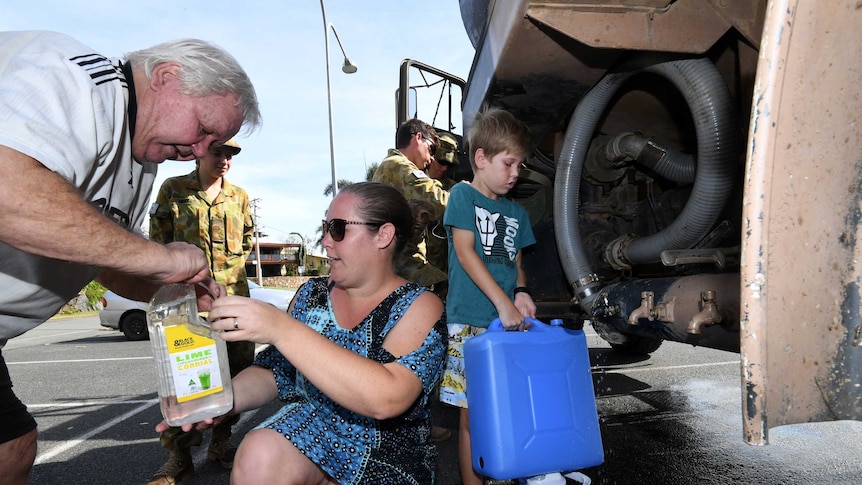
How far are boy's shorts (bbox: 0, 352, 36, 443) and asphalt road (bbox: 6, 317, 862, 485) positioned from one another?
1252 millimetres

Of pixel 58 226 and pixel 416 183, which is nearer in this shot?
pixel 58 226

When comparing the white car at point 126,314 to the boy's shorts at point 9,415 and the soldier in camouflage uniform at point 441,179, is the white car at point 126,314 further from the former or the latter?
the boy's shorts at point 9,415

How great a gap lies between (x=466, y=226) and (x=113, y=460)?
2.52 meters

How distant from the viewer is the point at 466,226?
7.95 feet

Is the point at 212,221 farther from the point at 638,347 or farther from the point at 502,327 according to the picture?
the point at 638,347

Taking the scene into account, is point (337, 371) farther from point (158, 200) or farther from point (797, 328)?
point (158, 200)

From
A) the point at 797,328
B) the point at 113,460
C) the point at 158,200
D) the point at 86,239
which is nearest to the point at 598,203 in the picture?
the point at 797,328

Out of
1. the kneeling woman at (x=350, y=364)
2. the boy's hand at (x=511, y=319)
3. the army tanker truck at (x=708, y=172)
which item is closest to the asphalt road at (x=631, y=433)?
the army tanker truck at (x=708, y=172)

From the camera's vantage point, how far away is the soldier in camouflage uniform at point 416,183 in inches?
125

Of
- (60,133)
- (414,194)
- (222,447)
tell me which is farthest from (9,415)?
(414,194)

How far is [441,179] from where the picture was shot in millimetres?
4480

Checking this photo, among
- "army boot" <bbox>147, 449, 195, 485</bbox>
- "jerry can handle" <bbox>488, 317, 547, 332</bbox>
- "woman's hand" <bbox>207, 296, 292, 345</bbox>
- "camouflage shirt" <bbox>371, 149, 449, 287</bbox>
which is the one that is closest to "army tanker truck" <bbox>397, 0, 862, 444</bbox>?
"jerry can handle" <bbox>488, 317, 547, 332</bbox>

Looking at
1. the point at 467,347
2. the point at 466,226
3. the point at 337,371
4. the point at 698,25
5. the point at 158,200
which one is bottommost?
the point at 467,347

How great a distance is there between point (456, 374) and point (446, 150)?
2.21 metres
